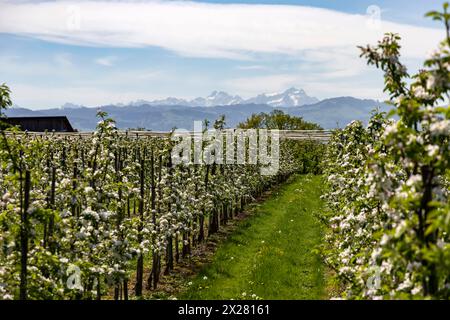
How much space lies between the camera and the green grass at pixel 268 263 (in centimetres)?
1650

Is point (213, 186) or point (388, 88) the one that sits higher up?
point (388, 88)

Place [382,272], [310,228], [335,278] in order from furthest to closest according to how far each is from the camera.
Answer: [310,228], [335,278], [382,272]

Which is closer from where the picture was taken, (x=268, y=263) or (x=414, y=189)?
(x=414, y=189)

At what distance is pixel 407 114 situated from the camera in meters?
7.04

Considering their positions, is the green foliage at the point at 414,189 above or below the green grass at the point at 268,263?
above

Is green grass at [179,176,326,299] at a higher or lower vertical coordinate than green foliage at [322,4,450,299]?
lower

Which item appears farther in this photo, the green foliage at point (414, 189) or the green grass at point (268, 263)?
the green grass at point (268, 263)

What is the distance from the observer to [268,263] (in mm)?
19578

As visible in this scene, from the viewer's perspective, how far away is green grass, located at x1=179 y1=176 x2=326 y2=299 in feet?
54.1

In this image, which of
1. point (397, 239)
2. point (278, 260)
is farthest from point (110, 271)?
point (278, 260)

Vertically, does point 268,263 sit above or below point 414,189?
below

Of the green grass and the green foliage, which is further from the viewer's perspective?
the green grass

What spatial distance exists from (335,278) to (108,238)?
5001mm
